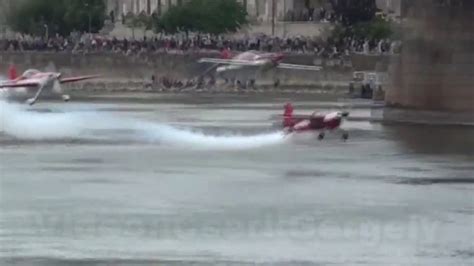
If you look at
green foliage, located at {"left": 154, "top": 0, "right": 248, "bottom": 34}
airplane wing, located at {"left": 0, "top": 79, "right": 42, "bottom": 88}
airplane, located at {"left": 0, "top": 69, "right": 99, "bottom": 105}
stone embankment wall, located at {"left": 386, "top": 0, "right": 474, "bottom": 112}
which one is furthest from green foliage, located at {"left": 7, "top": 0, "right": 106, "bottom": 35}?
stone embankment wall, located at {"left": 386, "top": 0, "right": 474, "bottom": 112}

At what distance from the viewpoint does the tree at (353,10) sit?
325 feet

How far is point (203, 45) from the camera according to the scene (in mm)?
94188

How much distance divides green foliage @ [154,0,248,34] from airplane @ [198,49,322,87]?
14495 millimetres

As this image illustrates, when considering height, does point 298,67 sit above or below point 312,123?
below

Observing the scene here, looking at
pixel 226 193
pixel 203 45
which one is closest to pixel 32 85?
pixel 226 193

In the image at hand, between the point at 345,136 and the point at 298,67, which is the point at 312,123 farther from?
the point at 298,67

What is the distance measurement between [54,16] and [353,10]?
1436cm

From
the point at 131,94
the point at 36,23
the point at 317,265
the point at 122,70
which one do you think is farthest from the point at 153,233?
the point at 36,23

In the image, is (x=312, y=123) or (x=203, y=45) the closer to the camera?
(x=312, y=123)

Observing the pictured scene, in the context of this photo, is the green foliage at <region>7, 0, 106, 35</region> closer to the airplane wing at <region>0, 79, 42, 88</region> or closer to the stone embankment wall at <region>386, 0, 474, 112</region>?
the airplane wing at <region>0, 79, 42, 88</region>

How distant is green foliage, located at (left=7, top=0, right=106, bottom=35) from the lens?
337 ft

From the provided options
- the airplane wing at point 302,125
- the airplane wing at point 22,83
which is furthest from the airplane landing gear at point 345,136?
the airplane wing at point 22,83

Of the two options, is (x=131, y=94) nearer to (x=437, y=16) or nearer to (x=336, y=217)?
(x=437, y=16)

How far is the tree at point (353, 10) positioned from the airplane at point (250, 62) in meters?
10.8
